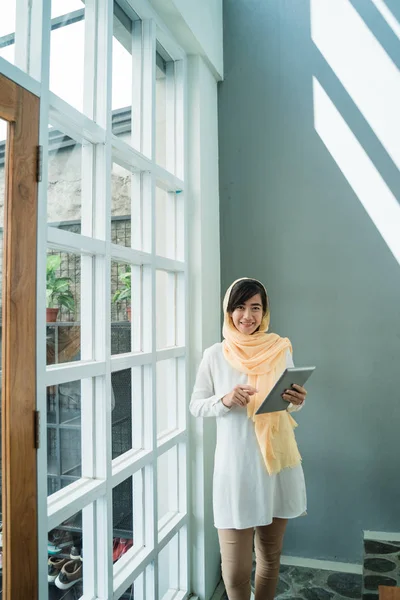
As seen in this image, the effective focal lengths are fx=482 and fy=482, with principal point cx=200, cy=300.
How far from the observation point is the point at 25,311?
1240 mm

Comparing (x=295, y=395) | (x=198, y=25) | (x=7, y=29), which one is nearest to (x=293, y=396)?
(x=295, y=395)

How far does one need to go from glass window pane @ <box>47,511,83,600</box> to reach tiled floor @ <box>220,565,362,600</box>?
3.61 ft

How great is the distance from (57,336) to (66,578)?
2.51 ft

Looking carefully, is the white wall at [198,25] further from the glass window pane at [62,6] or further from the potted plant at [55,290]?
the potted plant at [55,290]

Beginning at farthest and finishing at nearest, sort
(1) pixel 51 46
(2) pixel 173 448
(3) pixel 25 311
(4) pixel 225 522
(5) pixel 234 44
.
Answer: (5) pixel 234 44 < (2) pixel 173 448 < (4) pixel 225 522 < (1) pixel 51 46 < (3) pixel 25 311

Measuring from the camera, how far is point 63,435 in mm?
1470

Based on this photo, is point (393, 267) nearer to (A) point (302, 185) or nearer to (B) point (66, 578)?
(A) point (302, 185)

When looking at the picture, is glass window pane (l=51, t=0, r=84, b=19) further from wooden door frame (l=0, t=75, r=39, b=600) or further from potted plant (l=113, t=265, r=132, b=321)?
potted plant (l=113, t=265, r=132, b=321)

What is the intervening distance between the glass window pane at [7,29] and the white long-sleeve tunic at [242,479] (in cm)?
131

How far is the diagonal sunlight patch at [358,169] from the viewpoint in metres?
2.49

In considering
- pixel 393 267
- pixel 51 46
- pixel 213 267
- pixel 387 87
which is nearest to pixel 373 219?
pixel 393 267

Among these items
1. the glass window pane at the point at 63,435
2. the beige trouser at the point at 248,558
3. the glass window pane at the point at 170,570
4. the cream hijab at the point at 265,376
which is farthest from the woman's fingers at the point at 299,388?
the glass window pane at the point at 170,570

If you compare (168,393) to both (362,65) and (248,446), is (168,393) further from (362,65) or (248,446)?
(362,65)

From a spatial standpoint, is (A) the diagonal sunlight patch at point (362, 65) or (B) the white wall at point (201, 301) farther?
(A) the diagonal sunlight patch at point (362, 65)
